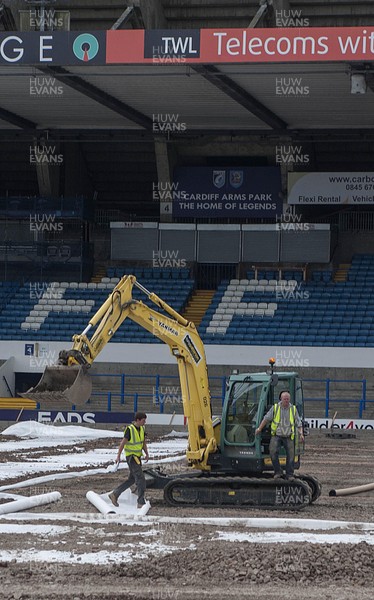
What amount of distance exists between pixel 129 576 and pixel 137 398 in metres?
23.6

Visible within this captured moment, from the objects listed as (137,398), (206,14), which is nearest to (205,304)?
(137,398)

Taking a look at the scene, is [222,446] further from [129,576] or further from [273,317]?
[273,317]

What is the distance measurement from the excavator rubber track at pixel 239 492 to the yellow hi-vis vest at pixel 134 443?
2.89 ft

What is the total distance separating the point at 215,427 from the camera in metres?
17.7

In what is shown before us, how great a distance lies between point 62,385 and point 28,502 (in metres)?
1.75

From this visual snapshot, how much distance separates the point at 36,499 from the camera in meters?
15.8

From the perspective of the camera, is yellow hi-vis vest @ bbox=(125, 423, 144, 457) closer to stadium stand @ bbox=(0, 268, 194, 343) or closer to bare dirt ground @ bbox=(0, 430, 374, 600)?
bare dirt ground @ bbox=(0, 430, 374, 600)

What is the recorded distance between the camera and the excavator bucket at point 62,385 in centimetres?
1502

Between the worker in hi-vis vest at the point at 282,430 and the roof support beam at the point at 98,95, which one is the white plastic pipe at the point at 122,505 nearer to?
the worker in hi-vis vest at the point at 282,430

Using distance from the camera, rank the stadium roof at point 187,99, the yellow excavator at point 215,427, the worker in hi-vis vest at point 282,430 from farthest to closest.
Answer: the stadium roof at point 187,99, the worker in hi-vis vest at point 282,430, the yellow excavator at point 215,427

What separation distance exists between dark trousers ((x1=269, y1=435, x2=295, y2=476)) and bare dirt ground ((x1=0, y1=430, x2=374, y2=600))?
1272mm

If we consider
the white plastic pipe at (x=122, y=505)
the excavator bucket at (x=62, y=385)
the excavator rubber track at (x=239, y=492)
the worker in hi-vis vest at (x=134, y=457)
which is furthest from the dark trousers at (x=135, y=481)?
the excavator bucket at (x=62, y=385)

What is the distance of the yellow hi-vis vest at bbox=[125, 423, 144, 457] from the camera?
1597 cm

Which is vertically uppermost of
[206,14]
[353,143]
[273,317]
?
[206,14]
